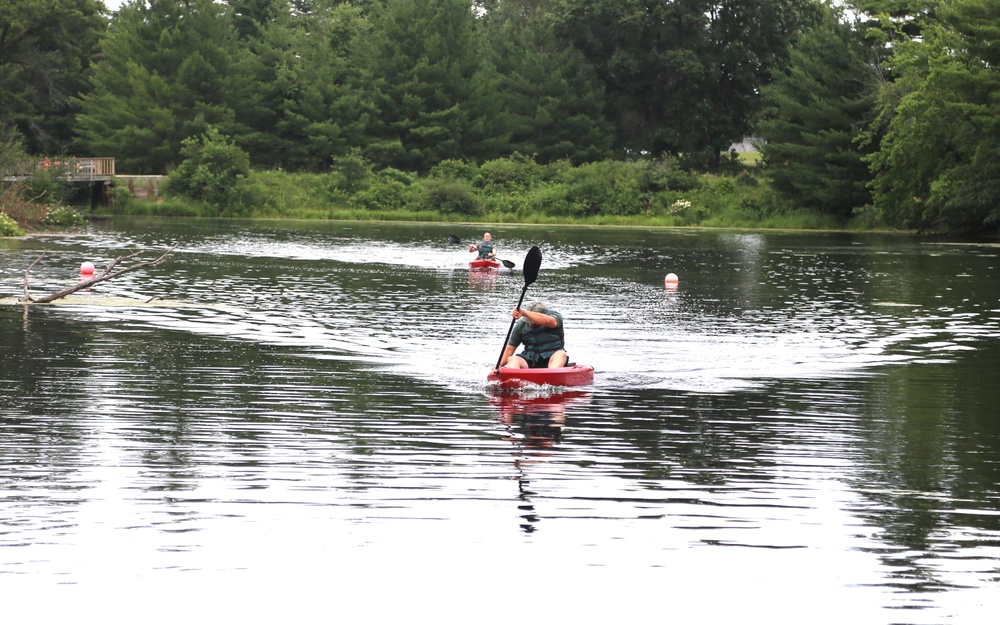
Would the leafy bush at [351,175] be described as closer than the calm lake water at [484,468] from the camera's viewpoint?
No

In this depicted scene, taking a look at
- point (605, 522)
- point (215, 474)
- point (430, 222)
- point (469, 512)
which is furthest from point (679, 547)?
point (430, 222)

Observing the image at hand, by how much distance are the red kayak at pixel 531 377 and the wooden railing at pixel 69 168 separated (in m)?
47.0

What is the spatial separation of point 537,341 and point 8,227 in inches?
1448

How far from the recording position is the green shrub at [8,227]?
48812 mm

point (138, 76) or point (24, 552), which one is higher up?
point (138, 76)

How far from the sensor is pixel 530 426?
14.4 m

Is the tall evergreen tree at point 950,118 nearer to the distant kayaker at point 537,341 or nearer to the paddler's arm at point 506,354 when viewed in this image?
the distant kayaker at point 537,341

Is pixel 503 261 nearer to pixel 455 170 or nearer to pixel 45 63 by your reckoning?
pixel 455 170

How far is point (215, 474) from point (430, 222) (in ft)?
210

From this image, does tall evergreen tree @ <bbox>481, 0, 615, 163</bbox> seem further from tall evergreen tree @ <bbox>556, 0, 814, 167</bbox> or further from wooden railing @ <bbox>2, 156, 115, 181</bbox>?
wooden railing @ <bbox>2, 156, 115, 181</bbox>

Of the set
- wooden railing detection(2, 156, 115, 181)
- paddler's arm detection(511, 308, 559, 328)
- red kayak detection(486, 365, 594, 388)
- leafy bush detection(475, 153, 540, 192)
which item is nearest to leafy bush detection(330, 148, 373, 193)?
leafy bush detection(475, 153, 540, 192)

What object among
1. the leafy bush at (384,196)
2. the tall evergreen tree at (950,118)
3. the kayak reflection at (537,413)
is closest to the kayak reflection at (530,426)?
the kayak reflection at (537,413)

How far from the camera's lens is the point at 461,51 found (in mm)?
88062

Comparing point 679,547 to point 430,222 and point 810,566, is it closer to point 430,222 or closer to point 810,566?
point 810,566
